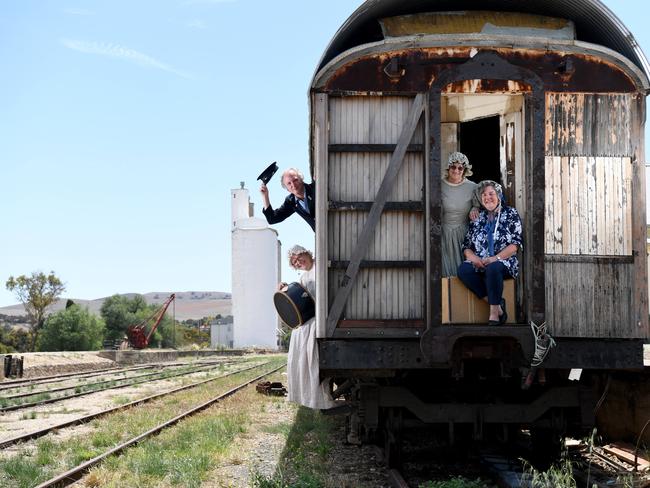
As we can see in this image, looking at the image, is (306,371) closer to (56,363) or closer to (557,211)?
(557,211)

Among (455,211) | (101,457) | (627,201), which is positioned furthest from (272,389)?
(627,201)

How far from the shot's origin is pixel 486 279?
6.19 metres

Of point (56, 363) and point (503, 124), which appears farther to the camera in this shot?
point (56, 363)

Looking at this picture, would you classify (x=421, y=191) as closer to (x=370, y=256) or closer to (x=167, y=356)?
(x=370, y=256)

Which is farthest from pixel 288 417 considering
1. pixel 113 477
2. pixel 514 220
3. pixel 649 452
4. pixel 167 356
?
pixel 167 356

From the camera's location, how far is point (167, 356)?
2239 inches

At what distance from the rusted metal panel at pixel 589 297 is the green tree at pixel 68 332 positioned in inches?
2514

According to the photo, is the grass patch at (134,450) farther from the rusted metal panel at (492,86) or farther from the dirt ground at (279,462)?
the rusted metal panel at (492,86)

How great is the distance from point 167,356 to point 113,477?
50769 mm

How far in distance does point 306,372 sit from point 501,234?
2.08 metres

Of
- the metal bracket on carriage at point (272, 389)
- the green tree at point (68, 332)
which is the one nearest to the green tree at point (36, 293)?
the green tree at point (68, 332)

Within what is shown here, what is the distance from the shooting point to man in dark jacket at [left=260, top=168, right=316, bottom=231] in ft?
24.8

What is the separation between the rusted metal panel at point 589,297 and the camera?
6.39 metres

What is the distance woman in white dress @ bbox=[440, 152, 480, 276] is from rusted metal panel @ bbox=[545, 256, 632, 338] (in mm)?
756
